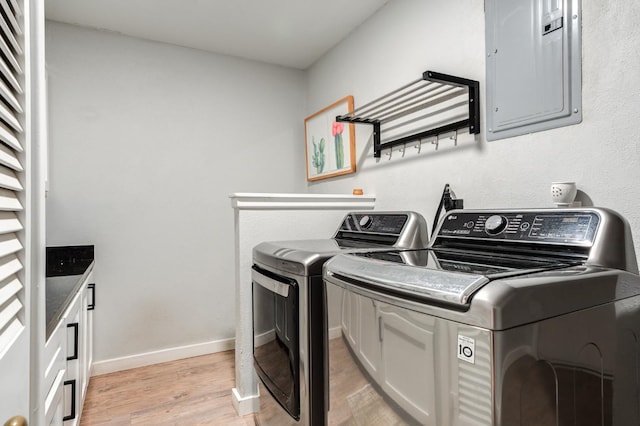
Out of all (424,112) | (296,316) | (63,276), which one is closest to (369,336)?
(296,316)

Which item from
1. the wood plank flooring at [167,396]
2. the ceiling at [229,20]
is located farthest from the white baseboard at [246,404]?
the ceiling at [229,20]

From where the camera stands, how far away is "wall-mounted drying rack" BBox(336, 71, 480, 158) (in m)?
1.70

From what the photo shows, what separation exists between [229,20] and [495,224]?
223 centimetres

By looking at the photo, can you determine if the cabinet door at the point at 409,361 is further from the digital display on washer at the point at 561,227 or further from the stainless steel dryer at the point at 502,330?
the digital display on washer at the point at 561,227

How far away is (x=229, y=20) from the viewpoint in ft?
8.36

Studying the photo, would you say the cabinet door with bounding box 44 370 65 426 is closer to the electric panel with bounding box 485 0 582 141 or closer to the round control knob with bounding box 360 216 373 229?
the round control knob with bounding box 360 216 373 229

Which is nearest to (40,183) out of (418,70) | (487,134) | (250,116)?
(487,134)

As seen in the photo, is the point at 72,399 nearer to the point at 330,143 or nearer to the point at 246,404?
the point at 246,404

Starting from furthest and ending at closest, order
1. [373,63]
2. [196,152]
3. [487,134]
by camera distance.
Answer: [196,152]
[373,63]
[487,134]

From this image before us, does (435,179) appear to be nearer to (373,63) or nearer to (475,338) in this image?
(373,63)

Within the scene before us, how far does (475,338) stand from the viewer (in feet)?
2.45

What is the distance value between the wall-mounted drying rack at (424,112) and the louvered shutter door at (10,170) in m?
1.45

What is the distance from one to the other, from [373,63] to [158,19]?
1.50 meters

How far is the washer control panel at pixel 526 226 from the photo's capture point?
3.52 ft
